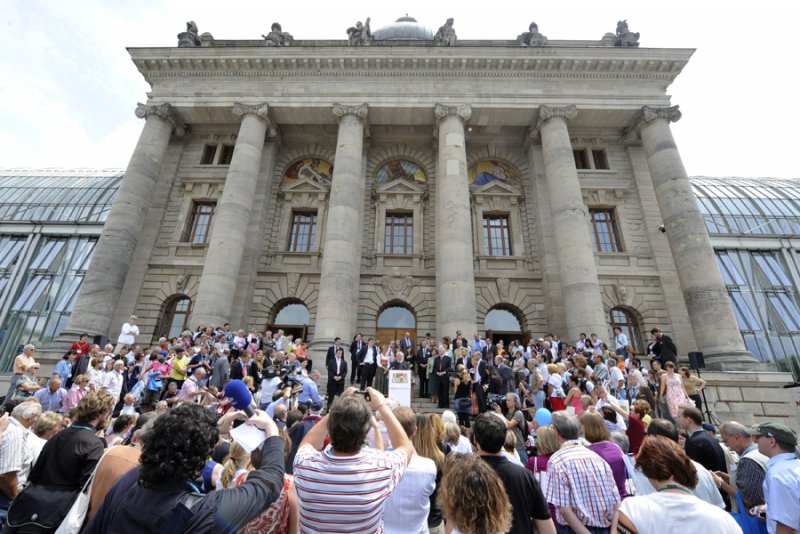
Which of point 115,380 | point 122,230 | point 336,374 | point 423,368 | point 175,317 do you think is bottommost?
Answer: point 115,380

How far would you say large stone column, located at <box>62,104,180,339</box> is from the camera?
17.0m

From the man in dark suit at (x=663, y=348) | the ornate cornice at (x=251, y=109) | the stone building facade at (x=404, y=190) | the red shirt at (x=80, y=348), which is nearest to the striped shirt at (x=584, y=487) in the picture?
the man in dark suit at (x=663, y=348)

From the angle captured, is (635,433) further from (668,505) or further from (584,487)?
(668,505)

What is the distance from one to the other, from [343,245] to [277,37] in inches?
550

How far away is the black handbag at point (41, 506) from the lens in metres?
2.97

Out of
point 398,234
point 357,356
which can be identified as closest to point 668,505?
point 357,356

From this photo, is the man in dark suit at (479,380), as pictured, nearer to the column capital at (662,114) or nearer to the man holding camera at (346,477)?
the man holding camera at (346,477)

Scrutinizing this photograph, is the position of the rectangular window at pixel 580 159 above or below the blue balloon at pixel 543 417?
above

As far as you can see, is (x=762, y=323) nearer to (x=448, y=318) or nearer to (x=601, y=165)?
(x=601, y=165)

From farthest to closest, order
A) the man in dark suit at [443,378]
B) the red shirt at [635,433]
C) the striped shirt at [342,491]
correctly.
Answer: the man in dark suit at [443,378] → the red shirt at [635,433] → the striped shirt at [342,491]

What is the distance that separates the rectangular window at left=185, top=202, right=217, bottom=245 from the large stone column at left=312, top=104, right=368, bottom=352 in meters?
7.76

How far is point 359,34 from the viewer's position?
73.9 ft

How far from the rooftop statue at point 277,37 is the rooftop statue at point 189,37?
3939 mm

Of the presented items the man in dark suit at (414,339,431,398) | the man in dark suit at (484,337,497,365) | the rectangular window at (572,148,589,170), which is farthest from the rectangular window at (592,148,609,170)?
the man in dark suit at (414,339,431,398)
